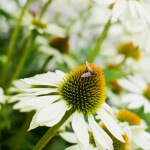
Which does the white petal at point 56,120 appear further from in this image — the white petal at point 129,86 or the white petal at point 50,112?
the white petal at point 129,86

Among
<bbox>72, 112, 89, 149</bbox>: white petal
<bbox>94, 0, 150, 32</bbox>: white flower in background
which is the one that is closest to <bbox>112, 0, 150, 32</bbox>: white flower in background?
<bbox>94, 0, 150, 32</bbox>: white flower in background

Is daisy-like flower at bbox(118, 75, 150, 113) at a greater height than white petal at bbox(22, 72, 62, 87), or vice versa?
white petal at bbox(22, 72, 62, 87)

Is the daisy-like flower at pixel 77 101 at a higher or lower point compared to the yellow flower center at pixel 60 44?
lower

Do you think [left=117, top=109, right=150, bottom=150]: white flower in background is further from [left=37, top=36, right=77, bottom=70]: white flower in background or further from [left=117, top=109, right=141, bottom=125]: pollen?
[left=37, top=36, right=77, bottom=70]: white flower in background

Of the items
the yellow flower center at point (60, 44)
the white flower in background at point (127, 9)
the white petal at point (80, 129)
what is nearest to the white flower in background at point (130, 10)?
the white flower in background at point (127, 9)

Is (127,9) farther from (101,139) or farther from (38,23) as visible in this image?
(101,139)

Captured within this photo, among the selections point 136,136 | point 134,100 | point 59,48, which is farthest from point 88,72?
point 59,48

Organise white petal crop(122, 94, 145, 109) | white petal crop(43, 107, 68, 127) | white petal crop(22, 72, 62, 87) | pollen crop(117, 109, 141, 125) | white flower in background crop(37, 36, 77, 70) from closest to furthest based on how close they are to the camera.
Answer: white petal crop(43, 107, 68, 127), white petal crop(22, 72, 62, 87), pollen crop(117, 109, 141, 125), white petal crop(122, 94, 145, 109), white flower in background crop(37, 36, 77, 70)

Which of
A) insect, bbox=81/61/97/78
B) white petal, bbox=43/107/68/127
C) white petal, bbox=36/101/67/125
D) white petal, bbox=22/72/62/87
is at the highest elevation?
insect, bbox=81/61/97/78
